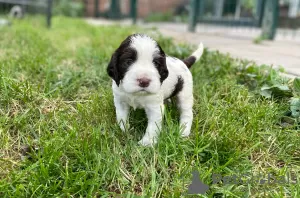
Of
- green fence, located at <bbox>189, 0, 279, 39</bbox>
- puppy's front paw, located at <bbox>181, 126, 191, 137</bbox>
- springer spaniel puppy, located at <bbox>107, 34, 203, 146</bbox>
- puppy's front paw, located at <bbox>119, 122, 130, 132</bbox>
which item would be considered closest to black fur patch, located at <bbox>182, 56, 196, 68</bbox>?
springer spaniel puppy, located at <bbox>107, 34, 203, 146</bbox>

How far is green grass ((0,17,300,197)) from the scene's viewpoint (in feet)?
4.76

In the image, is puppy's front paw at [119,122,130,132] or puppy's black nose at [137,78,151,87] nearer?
puppy's black nose at [137,78,151,87]

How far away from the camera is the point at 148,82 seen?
59.4 inches

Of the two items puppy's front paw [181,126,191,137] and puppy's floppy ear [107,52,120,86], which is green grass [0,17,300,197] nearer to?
puppy's front paw [181,126,191,137]

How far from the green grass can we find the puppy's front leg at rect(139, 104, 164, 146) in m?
0.04

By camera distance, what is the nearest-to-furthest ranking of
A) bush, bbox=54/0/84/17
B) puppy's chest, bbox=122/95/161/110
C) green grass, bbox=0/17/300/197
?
green grass, bbox=0/17/300/197, puppy's chest, bbox=122/95/161/110, bush, bbox=54/0/84/17

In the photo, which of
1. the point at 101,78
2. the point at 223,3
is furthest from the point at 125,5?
the point at 101,78

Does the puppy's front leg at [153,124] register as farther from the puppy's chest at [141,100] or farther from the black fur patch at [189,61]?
the black fur patch at [189,61]

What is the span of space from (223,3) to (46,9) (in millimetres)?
4125

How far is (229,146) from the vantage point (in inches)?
66.8

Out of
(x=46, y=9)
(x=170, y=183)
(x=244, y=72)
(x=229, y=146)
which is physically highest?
(x=46, y=9)

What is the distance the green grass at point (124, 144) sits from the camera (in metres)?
1.45

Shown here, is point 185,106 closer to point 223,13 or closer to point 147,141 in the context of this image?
point 147,141

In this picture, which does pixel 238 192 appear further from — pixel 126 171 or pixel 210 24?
pixel 210 24
